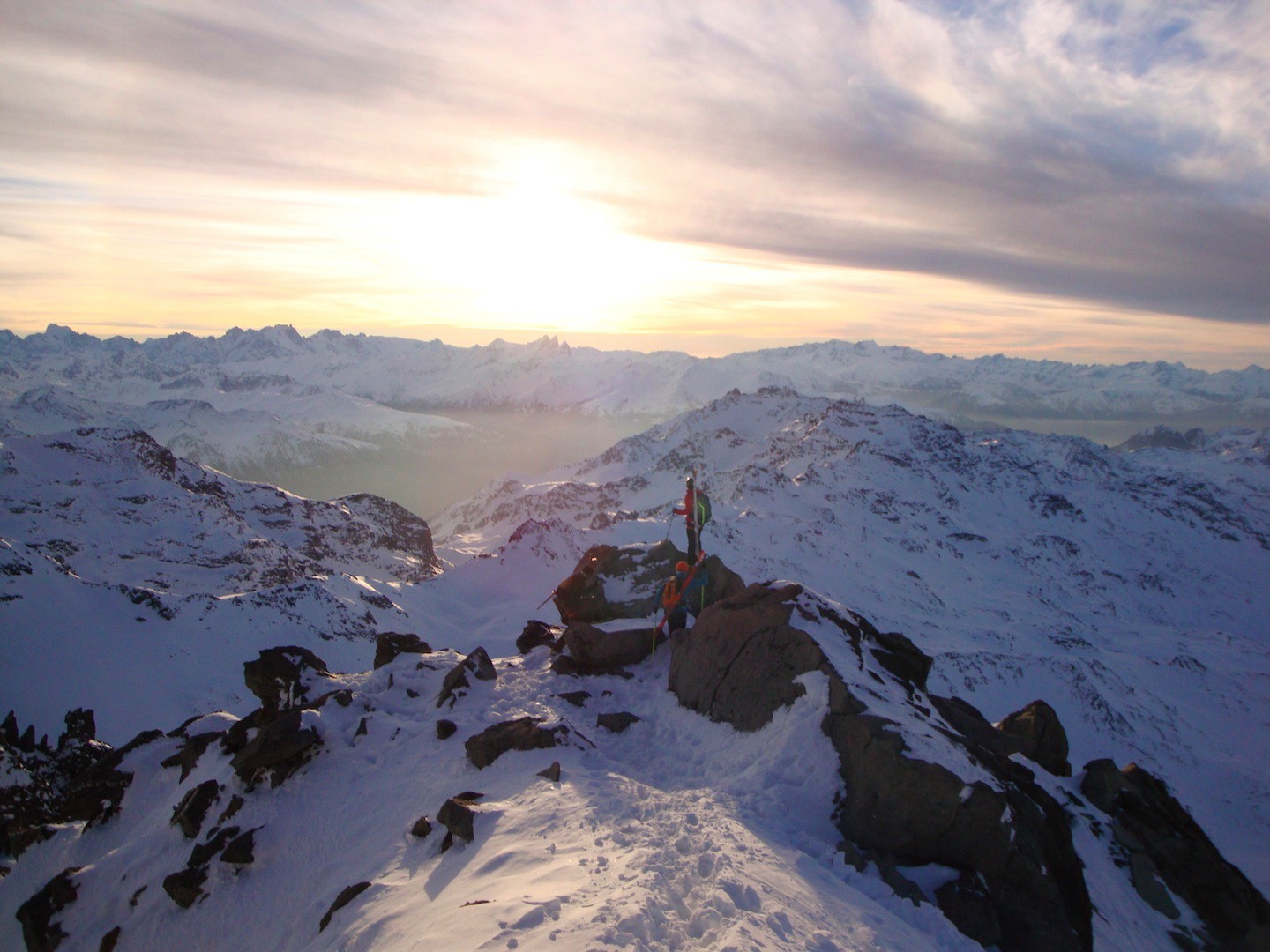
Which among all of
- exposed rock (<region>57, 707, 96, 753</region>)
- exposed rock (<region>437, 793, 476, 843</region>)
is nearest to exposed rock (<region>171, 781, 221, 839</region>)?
exposed rock (<region>437, 793, 476, 843</region>)

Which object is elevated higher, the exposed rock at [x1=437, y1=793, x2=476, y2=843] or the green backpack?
the green backpack

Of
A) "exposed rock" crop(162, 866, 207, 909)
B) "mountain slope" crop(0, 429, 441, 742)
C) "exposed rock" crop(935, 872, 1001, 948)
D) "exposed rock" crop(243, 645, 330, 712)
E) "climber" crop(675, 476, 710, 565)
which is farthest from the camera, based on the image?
"mountain slope" crop(0, 429, 441, 742)

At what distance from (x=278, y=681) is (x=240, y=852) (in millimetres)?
6769

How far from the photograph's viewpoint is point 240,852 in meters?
16.2

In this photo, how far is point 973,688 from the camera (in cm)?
8219

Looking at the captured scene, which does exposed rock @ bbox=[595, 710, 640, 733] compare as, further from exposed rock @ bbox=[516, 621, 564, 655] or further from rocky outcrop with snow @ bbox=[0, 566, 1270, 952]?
exposed rock @ bbox=[516, 621, 564, 655]

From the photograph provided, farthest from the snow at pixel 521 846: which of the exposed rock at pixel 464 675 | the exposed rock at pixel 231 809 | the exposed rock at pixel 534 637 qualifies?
the exposed rock at pixel 534 637

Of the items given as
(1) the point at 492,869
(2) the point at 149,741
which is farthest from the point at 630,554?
(2) the point at 149,741

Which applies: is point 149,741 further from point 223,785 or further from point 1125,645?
point 1125,645

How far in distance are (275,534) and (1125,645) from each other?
15511 centimetres

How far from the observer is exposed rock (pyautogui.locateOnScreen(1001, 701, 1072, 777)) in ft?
75.0

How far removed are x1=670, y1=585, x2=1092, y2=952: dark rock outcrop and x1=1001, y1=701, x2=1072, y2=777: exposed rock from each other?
4.98 meters

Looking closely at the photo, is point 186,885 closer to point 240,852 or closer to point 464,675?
point 240,852

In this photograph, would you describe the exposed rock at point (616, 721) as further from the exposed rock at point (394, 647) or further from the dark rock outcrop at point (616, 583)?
the exposed rock at point (394, 647)
